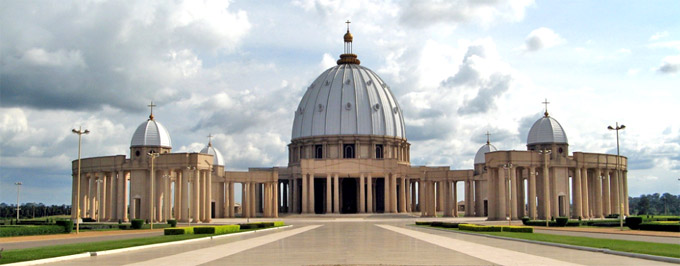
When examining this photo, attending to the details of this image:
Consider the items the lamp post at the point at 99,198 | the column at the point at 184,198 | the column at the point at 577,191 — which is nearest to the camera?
the column at the point at 184,198

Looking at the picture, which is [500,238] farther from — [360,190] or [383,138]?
[383,138]

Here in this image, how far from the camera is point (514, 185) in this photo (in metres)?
77.6

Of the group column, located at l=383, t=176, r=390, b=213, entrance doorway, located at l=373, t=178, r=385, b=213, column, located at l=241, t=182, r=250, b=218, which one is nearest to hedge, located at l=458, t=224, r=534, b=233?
column, located at l=383, t=176, r=390, b=213

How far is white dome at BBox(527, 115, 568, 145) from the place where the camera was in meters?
90.6

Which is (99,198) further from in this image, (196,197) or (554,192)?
(554,192)

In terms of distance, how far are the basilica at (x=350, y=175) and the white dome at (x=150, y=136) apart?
12 cm

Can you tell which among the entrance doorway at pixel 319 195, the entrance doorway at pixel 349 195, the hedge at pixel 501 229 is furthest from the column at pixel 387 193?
the hedge at pixel 501 229

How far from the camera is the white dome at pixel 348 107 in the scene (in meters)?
113

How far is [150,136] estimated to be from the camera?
87.2m

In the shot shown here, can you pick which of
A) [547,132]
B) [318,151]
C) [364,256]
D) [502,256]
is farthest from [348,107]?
[364,256]

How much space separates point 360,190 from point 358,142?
→ 12544 mm

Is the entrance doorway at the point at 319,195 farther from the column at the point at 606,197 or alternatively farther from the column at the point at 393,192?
the column at the point at 606,197

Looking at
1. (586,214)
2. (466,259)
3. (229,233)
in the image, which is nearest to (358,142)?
(586,214)

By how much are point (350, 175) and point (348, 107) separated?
1497cm
